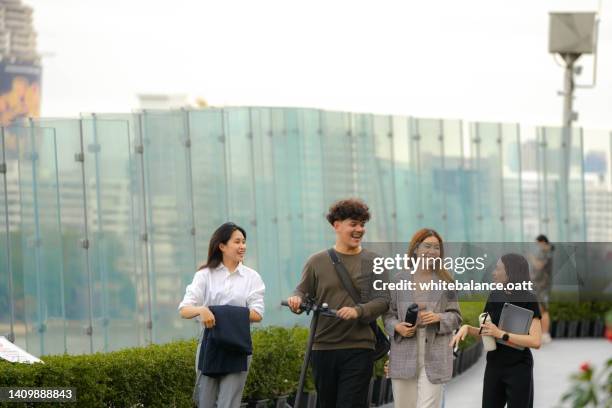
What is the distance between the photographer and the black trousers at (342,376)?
31.2 feet

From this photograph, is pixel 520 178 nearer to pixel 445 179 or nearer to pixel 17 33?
pixel 445 179

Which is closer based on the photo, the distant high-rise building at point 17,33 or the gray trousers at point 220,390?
the gray trousers at point 220,390

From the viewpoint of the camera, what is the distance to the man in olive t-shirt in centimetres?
954

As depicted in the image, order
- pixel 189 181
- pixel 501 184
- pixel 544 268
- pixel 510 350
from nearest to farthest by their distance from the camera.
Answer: pixel 510 350 < pixel 189 181 < pixel 544 268 < pixel 501 184

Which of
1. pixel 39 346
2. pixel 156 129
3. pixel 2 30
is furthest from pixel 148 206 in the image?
pixel 2 30

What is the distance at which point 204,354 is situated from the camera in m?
9.48

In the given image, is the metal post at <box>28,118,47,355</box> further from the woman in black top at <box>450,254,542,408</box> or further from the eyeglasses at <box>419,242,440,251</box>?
the woman in black top at <box>450,254,542,408</box>

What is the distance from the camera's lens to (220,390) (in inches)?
376

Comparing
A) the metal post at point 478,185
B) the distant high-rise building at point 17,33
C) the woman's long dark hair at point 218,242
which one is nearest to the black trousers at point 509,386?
the woman's long dark hair at point 218,242

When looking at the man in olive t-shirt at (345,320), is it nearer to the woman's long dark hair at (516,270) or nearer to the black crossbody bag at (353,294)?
the black crossbody bag at (353,294)

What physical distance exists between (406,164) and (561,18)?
6.30m

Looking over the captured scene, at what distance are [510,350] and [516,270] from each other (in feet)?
1.66

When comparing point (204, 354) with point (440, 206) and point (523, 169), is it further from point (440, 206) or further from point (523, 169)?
point (523, 169)

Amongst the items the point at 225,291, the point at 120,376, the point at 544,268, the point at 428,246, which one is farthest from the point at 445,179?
the point at 225,291
